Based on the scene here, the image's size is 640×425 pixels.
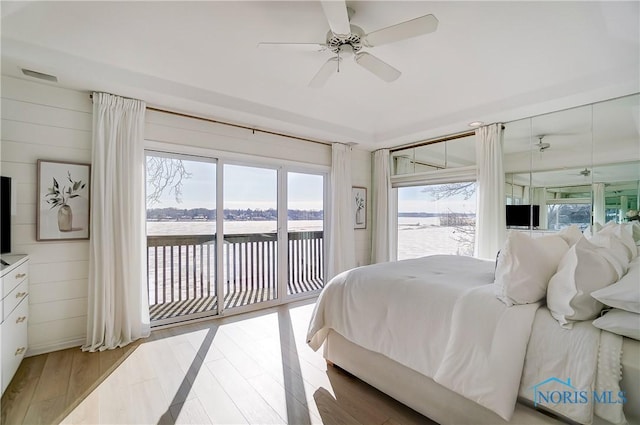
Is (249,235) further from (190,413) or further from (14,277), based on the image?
(190,413)

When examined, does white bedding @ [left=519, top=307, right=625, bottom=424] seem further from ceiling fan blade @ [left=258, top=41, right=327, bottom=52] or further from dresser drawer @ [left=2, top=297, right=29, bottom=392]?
dresser drawer @ [left=2, top=297, right=29, bottom=392]

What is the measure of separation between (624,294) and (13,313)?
11.6 feet

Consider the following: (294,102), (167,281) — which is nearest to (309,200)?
(294,102)

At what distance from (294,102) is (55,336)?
335 cm

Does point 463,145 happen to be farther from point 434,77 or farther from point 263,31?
point 263,31

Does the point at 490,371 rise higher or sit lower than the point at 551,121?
lower

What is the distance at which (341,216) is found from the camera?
4.64 metres

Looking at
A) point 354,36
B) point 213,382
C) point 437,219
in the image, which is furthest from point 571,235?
point 437,219

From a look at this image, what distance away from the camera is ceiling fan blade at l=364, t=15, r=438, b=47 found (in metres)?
1.76

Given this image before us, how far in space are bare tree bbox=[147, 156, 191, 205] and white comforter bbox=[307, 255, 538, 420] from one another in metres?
2.21

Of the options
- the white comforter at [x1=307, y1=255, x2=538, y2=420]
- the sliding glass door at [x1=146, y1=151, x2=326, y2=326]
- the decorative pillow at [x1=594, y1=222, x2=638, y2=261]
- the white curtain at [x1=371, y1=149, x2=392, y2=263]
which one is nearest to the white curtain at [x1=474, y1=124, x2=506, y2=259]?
the white comforter at [x1=307, y1=255, x2=538, y2=420]

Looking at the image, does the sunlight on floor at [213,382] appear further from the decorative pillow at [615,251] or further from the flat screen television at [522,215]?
the flat screen television at [522,215]

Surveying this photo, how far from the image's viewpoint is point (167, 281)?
3482 mm

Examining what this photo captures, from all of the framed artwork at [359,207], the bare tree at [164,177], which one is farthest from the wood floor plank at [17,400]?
the framed artwork at [359,207]
